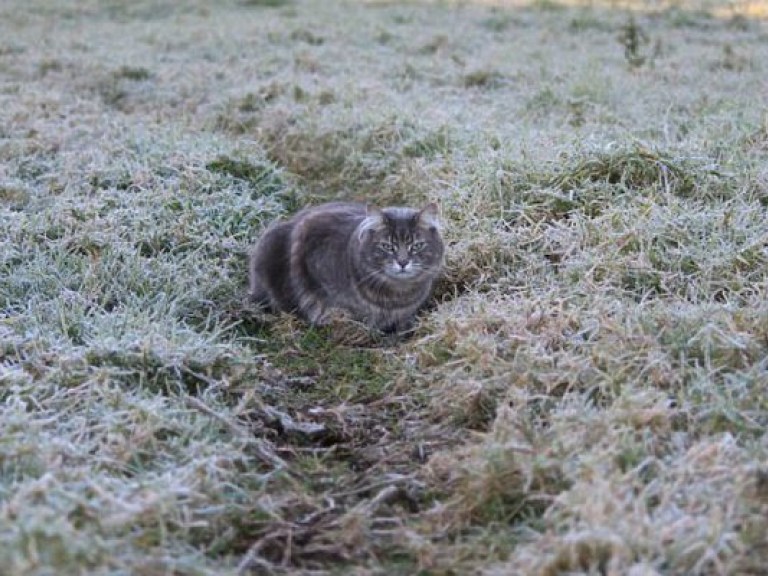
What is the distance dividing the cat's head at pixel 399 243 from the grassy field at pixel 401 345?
28cm

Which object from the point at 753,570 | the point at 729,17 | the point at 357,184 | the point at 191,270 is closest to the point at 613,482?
the point at 753,570

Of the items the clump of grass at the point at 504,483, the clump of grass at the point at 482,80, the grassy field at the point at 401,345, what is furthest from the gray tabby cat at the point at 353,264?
the clump of grass at the point at 482,80

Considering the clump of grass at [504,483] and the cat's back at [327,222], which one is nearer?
the clump of grass at [504,483]

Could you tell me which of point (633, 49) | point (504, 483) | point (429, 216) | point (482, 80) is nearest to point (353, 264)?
point (429, 216)

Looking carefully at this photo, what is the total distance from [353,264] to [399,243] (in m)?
0.29

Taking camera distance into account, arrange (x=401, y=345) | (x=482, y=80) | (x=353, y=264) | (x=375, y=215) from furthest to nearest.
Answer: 1. (x=482, y=80)
2. (x=353, y=264)
3. (x=375, y=215)
4. (x=401, y=345)

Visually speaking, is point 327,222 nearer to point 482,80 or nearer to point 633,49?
point 482,80

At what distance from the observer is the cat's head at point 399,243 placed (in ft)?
16.3


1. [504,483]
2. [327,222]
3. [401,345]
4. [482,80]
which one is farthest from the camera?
[482,80]

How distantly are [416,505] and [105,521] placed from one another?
1.07 m

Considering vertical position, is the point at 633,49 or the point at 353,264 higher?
the point at 633,49

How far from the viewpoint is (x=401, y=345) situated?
4.89 m

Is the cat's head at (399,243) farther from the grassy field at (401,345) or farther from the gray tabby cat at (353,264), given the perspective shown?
the grassy field at (401,345)

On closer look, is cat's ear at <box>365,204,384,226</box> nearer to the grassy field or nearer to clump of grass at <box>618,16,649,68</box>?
the grassy field
